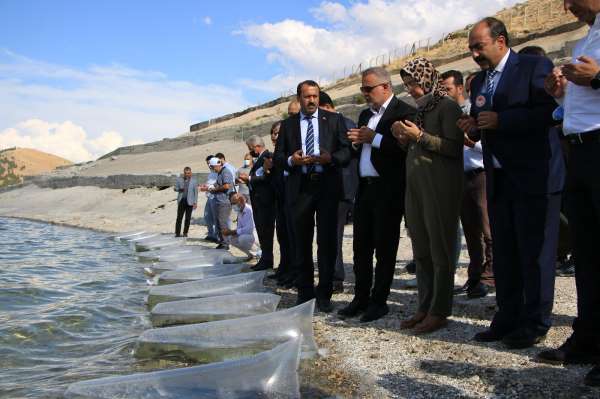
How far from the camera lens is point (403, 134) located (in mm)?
4320

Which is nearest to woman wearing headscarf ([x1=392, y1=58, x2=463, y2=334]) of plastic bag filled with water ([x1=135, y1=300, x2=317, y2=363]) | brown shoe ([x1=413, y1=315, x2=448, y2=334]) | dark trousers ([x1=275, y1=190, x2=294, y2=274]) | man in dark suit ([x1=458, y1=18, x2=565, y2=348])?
brown shoe ([x1=413, y1=315, x2=448, y2=334])

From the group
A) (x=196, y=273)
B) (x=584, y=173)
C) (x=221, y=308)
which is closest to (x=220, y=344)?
(x=221, y=308)

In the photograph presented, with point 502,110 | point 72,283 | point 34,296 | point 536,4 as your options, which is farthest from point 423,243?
point 536,4

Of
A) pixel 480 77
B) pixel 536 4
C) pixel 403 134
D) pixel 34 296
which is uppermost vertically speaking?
pixel 536 4

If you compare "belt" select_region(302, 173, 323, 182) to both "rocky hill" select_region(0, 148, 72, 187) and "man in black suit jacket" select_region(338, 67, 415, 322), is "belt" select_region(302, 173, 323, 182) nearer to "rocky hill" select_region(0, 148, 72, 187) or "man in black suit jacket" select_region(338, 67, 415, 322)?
"man in black suit jacket" select_region(338, 67, 415, 322)

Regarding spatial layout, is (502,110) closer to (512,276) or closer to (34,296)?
(512,276)

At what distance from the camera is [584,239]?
10.9 ft

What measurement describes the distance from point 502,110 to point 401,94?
21319 mm

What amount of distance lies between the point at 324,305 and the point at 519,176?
7.49 feet

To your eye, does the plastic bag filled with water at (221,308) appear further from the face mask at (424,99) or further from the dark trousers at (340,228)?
the face mask at (424,99)

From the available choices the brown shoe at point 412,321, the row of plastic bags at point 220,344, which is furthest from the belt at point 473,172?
the row of plastic bags at point 220,344

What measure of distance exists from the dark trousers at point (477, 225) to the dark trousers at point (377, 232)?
3.30 ft

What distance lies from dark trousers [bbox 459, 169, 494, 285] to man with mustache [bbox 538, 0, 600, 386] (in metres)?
2.11

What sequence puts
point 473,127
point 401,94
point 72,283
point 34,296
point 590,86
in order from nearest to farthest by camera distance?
point 590,86
point 473,127
point 34,296
point 72,283
point 401,94
